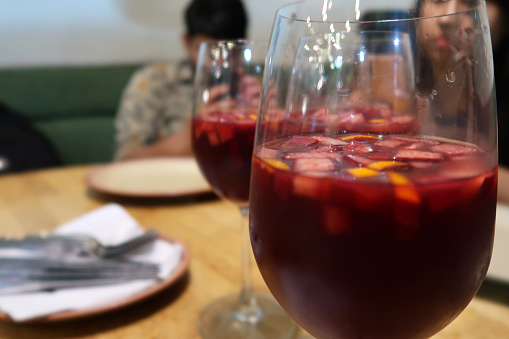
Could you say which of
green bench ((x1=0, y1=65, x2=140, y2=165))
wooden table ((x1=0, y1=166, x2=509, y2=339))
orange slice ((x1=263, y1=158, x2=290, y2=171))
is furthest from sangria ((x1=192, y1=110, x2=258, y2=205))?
green bench ((x1=0, y1=65, x2=140, y2=165))

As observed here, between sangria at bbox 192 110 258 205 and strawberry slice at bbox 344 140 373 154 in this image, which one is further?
sangria at bbox 192 110 258 205

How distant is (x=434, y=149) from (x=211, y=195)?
35.7 inches

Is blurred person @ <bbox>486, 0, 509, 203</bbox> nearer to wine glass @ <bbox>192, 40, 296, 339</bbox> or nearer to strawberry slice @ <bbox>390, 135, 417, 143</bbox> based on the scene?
wine glass @ <bbox>192, 40, 296, 339</bbox>

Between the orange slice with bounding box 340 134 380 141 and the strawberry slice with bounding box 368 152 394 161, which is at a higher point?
the orange slice with bounding box 340 134 380 141

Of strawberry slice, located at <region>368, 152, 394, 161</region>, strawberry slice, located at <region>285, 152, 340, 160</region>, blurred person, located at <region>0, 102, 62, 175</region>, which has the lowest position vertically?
blurred person, located at <region>0, 102, 62, 175</region>

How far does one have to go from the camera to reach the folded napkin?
2.30 ft

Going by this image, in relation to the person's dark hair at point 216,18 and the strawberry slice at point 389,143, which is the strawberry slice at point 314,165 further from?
the person's dark hair at point 216,18

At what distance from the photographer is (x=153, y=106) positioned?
10.2ft

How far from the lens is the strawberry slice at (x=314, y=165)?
42 centimetres

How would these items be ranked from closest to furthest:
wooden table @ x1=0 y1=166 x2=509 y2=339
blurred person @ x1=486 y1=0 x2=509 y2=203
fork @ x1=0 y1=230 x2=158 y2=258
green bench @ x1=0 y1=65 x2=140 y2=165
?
wooden table @ x1=0 y1=166 x2=509 y2=339
fork @ x1=0 y1=230 x2=158 y2=258
blurred person @ x1=486 y1=0 x2=509 y2=203
green bench @ x1=0 y1=65 x2=140 y2=165

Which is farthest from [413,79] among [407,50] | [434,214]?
[434,214]

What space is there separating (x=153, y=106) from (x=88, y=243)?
2339 mm

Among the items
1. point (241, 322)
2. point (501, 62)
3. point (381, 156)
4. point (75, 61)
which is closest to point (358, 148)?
point (381, 156)

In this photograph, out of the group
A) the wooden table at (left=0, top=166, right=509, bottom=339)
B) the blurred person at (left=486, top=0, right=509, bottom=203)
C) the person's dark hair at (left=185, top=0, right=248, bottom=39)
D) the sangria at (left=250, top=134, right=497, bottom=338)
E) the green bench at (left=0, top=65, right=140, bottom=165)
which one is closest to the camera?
the sangria at (left=250, top=134, right=497, bottom=338)
